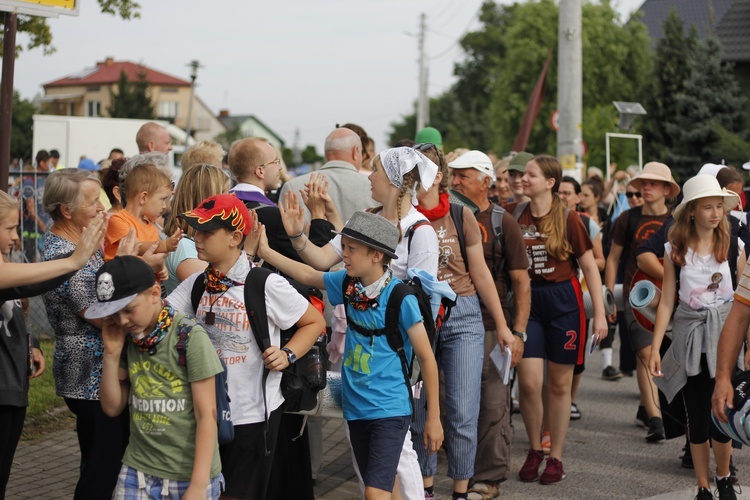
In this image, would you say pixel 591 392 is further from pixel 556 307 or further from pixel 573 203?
pixel 556 307

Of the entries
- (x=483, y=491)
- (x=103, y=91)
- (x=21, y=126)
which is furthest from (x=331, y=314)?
(x=103, y=91)

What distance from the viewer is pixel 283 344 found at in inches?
174

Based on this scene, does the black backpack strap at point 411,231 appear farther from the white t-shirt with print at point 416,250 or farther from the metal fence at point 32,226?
the metal fence at point 32,226

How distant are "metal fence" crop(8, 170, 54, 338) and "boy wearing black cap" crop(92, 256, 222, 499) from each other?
780 centimetres

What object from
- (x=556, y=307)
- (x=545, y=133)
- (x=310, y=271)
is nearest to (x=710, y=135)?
(x=545, y=133)

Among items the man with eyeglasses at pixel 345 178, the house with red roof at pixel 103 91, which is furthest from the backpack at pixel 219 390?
the house with red roof at pixel 103 91

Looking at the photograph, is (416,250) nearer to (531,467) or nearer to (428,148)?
(428,148)

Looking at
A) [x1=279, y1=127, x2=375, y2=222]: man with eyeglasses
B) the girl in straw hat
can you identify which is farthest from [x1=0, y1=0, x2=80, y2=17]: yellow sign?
the girl in straw hat

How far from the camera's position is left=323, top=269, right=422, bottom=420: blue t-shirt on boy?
466 cm

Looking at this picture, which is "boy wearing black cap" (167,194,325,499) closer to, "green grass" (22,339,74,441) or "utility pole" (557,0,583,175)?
"green grass" (22,339,74,441)

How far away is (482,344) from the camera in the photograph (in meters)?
6.20

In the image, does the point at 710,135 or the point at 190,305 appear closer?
the point at 190,305

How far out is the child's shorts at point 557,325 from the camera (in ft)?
22.8

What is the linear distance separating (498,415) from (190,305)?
2.78 m
